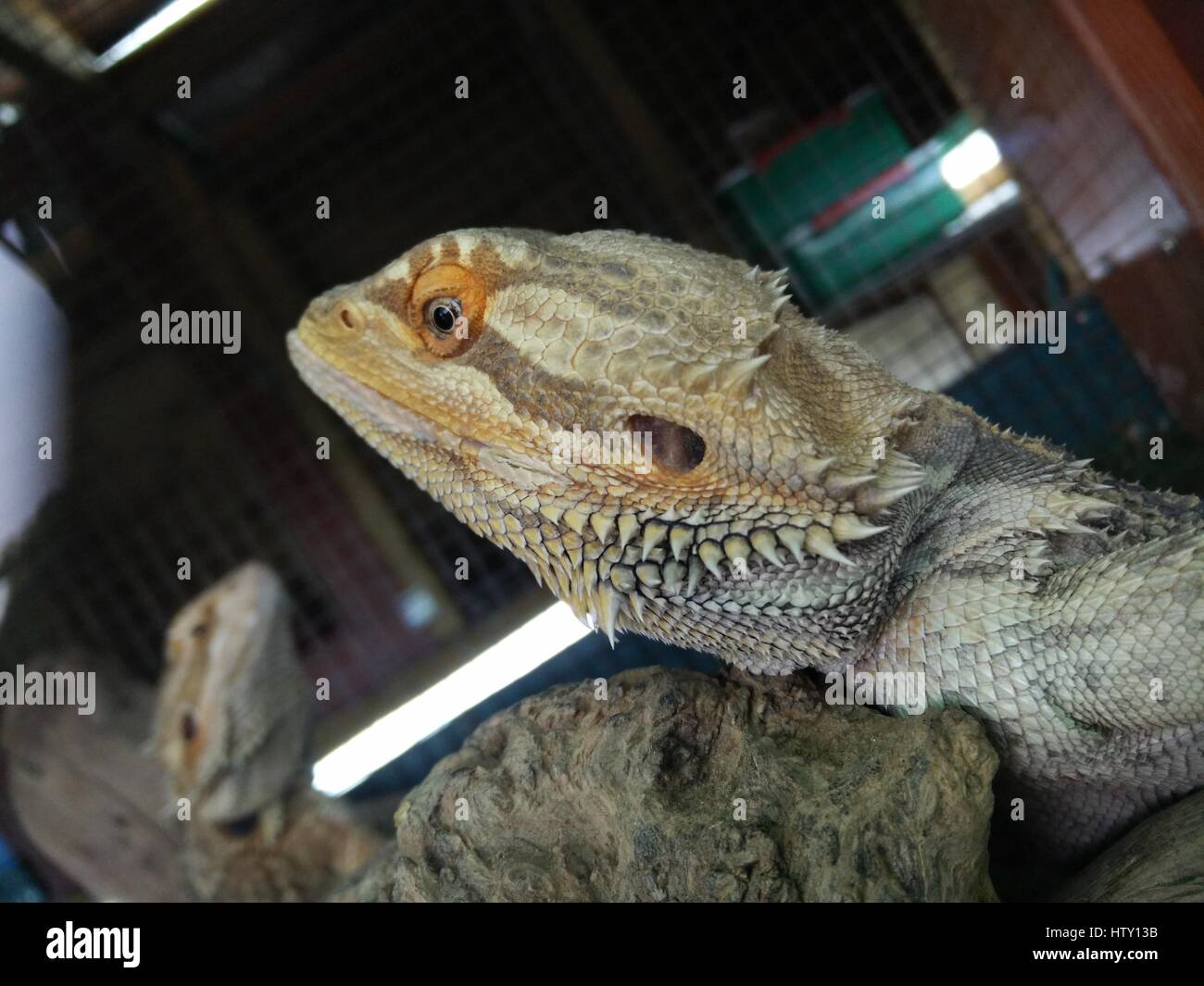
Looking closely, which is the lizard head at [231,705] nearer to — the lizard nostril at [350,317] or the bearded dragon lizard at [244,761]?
the bearded dragon lizard at [244,761]

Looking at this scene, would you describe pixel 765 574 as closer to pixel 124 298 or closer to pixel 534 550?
pixel 534 550

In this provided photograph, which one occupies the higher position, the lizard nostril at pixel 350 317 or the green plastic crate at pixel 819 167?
the green plastic crate at pixel 819 167

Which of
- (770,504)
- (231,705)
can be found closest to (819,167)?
(770,504)

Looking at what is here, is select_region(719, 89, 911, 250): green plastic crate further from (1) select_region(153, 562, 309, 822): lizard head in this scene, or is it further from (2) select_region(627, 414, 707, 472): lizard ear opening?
(2) select_region(627, 414, 707, 472): lizard ear opening

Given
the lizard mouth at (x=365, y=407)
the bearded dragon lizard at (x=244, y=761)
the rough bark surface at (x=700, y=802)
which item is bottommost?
the rough bark surface at (x=700, y=802)

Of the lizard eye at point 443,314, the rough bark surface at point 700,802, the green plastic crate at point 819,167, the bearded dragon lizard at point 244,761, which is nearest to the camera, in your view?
the rough bark surface at point 700,802

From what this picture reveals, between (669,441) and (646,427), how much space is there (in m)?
0.04

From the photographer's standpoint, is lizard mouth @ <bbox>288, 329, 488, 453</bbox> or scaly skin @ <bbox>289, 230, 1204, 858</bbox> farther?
lizard mouth @ <bbox>288, 329, 488, 453</bbox>

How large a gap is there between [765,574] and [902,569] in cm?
27

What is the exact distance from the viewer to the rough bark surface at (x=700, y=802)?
1330 millimetres

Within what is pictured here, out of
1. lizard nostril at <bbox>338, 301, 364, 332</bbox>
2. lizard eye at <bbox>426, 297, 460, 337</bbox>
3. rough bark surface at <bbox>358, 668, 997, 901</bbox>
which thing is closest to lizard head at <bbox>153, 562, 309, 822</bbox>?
rough bark surface at <bbox>358, 668, 997, 901</bbox>

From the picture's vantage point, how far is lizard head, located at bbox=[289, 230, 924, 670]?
1.34 meters

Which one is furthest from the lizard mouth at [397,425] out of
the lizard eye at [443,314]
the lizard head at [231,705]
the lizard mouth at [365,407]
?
Result: the lizard head at [231,705]

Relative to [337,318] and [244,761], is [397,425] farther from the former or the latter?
[244,761]
